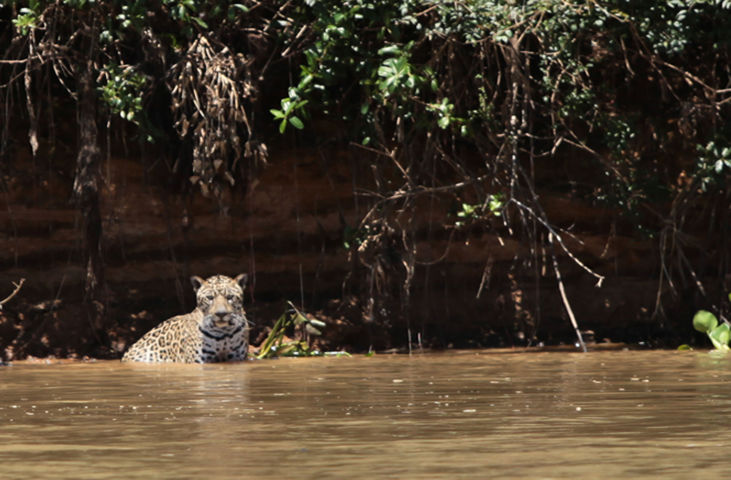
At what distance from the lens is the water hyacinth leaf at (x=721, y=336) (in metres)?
9.22

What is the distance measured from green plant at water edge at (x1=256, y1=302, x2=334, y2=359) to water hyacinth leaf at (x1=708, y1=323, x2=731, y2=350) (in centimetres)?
297

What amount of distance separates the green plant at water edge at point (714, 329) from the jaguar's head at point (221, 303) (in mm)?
3497

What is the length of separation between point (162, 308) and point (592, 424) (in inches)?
250

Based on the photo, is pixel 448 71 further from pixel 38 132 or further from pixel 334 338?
pixel 38 132

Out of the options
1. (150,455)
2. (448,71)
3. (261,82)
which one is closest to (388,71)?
(448,71)

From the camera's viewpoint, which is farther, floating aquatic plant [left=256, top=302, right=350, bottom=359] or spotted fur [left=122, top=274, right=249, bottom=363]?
floating aquatic plant [left=256, top=302, right=350, bottom=359]

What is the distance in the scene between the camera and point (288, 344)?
32.2 feet

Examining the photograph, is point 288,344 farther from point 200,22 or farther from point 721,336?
point 721,336

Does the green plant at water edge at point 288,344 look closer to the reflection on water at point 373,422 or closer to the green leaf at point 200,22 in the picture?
the reflection on water at point 373,422

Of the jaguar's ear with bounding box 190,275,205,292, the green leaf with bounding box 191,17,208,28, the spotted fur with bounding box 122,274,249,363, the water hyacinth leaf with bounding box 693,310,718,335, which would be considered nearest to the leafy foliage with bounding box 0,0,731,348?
the green leaf with bounding box 191,17,208,28

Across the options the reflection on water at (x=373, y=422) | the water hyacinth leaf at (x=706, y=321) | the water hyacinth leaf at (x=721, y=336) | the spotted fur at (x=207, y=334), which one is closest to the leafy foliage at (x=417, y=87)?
the water hyacinth leaf at (x=706, y=321)

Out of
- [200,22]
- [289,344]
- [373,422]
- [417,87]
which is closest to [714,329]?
[417,87]

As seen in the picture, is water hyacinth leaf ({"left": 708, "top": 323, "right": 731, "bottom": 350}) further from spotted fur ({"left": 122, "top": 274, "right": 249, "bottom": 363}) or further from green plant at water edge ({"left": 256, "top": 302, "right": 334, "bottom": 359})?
spotted fur ({"left": 122, "top": 274, "right": 249, "bottom": 363})

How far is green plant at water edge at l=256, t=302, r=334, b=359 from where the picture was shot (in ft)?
30.8
